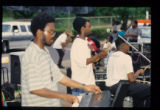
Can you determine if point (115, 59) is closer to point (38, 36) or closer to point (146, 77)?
point (146, 77)

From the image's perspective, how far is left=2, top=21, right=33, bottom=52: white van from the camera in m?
19.0

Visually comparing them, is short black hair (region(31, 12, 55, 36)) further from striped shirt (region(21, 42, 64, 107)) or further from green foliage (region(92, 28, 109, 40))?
green foliage (region(92, 28, 109, 40))

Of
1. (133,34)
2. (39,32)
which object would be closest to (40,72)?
(39,32)

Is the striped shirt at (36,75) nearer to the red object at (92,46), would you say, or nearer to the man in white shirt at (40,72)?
the man in white shirt at (40,72)

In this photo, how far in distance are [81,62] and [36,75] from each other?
1.49 meters

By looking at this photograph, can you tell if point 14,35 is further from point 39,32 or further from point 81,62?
point 39,32

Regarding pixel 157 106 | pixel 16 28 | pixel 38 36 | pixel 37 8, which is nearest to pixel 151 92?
pixel 157 106

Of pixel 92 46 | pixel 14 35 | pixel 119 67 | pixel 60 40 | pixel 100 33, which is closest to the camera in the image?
pixel 119 67

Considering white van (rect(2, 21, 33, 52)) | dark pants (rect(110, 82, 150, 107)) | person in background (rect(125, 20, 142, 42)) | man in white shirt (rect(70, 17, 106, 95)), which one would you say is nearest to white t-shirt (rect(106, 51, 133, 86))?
dark pants (rect(110, 82, 150, 107))

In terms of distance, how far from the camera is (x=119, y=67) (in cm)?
494

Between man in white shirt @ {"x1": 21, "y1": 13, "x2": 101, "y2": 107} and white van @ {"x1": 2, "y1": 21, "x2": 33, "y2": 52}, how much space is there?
16255 mm

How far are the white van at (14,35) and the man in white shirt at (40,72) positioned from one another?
16255mm

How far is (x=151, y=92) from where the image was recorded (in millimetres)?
4695

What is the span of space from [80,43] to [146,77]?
2.81 m
